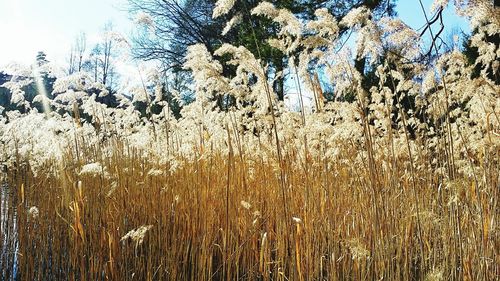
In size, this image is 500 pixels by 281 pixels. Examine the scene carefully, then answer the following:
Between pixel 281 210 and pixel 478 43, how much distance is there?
1507 mm

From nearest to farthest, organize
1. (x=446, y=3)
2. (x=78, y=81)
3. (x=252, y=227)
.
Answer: (x=446, y=3)
(x=252, y=227)
(x=78, y=81)

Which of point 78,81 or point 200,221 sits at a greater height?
point 78,81

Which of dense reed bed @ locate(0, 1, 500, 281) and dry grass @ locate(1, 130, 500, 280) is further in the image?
dry grass @ locate(1, 130, 500, 280)

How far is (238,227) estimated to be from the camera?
7.06 ft

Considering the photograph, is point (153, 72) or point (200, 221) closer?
point (200, 221)

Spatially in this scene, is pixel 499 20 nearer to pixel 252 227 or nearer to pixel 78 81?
pixel 252 227

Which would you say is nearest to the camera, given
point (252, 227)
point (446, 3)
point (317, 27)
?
point (446, 3)

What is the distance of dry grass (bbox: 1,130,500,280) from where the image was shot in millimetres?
1789

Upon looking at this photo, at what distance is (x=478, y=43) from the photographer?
2.37m

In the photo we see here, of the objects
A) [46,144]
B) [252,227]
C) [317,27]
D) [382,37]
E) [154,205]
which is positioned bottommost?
[252,227]

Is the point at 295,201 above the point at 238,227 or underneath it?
above

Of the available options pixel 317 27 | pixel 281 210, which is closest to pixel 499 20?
pixel 317 27

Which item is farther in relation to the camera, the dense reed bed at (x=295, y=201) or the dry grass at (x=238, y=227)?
the dry grass at (x=238, y=227)

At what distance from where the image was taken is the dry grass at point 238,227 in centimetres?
179
